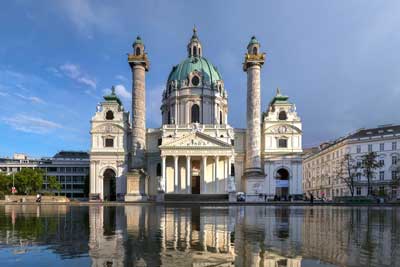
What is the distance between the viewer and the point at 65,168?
122 meters

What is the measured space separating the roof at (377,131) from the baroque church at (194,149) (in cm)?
2156

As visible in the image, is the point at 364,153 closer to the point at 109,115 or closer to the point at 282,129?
the point at 282,129

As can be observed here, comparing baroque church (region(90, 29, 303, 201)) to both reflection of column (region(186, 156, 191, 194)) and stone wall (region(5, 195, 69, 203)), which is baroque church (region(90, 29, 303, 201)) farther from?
stone wall (region(5, 195, 69, 203))

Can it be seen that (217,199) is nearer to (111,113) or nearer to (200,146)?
(200,146)

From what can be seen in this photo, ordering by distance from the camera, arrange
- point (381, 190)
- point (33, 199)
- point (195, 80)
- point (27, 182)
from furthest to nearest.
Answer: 1. point (195, 80)
2. point (27, 182)
3. point (381, 190)
4. point (33, 199)

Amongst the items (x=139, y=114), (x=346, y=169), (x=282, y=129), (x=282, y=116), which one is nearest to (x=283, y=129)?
(x=282, y=129)

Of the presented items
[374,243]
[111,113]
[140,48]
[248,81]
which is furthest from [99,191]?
[374,243]

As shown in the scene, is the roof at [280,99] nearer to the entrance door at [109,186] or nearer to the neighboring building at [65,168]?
the entrance door at [109,186]

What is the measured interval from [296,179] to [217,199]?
66.8 ft

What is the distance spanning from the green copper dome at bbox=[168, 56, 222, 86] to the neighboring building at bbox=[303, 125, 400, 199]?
34236 mm

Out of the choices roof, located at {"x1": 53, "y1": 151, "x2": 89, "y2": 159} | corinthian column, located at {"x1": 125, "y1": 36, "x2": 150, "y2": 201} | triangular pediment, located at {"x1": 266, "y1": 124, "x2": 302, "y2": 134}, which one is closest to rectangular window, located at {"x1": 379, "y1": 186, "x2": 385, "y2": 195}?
triangular pediment, located at {"x1": 266, "y1": 124, "x2": 302, "y2": 134}

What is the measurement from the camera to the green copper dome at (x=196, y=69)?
275 ft

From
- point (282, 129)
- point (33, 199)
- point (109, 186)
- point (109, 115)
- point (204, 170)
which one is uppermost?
point (109, 115)

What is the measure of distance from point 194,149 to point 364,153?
1599 inches
